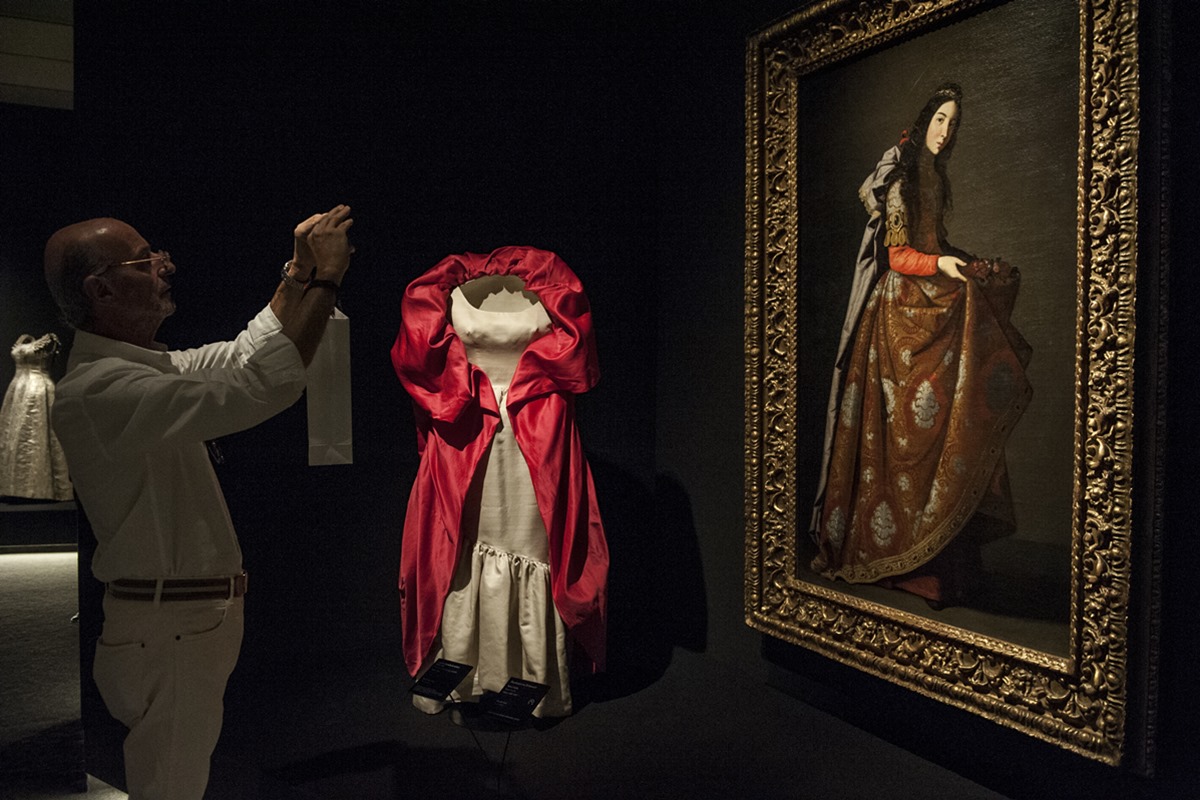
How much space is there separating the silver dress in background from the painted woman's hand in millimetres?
2230

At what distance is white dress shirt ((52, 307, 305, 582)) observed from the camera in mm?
1463

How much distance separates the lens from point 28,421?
2.16m

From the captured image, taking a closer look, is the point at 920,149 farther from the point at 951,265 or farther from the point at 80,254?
the point at 80,254

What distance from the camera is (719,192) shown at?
336 cm

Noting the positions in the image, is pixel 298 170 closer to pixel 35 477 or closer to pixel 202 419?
pixel 35 477

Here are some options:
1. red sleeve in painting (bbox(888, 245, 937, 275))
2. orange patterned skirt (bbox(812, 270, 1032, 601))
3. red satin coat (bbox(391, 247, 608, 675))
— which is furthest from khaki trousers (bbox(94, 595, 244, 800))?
red sleeve in painting (bbox(888, 245, 937, 275))

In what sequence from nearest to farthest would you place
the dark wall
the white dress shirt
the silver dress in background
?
the white dress shirt → the silver dress in background → the dark wall

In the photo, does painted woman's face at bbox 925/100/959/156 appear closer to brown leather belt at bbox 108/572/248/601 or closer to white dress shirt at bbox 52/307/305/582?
white dress shirt at bbox 52/307/305/582

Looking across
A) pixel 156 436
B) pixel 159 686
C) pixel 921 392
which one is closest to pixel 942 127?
pixel 921 392

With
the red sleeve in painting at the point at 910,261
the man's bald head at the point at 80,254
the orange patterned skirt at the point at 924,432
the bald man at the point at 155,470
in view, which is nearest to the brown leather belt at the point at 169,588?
the bald man at the point at 155,470

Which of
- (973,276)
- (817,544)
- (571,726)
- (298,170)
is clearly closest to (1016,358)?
(973,276)

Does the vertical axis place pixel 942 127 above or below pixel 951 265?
above

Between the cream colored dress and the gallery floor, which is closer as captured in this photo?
the gallery floor

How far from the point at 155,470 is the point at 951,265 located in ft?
6.21
